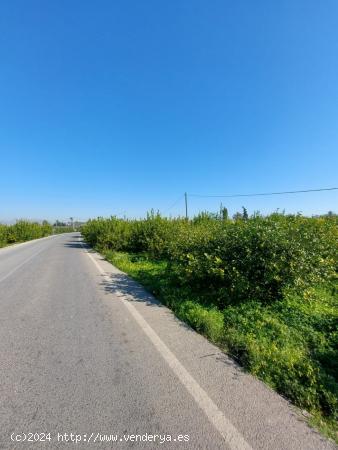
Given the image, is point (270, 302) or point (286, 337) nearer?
point (286, 337)

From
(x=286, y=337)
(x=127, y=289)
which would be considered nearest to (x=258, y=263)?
(x=286, y=337)

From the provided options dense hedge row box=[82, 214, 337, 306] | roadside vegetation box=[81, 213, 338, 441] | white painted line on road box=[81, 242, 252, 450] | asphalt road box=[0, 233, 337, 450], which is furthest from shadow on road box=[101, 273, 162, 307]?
white painted line on road box=[81, 242, 252, 450]

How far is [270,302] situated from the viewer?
543 cm

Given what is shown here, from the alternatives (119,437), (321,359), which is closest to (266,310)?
(321,359)

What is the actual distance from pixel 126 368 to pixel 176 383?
68 cm

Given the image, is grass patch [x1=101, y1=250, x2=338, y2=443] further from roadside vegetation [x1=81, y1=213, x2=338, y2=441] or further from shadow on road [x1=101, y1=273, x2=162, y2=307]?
shadow on road [x1=101, y1=273, x2=162, y2=307]

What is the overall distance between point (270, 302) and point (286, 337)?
1446 millimetres

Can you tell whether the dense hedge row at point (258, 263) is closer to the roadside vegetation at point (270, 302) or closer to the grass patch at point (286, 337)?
the roadside vegetation at point (270, 302)

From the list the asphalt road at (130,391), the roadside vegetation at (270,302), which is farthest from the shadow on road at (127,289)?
the asphalt road at (130,391)

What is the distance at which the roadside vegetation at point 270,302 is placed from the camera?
118 inches

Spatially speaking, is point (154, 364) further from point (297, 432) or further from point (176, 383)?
point (297, 432)

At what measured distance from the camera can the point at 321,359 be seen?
3477 millimetres

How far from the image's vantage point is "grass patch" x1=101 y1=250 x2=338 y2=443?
107 inches

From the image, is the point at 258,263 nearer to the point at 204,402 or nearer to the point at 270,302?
the point at 270,302
